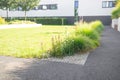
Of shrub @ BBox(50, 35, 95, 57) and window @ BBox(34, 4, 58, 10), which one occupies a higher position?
window @ BBox(34, 4, 58, 10)

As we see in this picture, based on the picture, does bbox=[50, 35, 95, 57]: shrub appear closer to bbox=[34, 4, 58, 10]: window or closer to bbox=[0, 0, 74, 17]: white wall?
bbox=[0, 0, 74, 17]: white wall

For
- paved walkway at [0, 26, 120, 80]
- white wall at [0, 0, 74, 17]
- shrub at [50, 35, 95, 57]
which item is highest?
white wall at [0, 0, 74, 17]

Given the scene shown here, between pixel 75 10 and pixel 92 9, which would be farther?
pixel 75 10

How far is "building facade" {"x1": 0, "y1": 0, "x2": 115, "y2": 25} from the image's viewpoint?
51.1m

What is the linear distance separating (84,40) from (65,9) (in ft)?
140

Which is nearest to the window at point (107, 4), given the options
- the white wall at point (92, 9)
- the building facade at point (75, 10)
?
the building facade at point (75, 10)

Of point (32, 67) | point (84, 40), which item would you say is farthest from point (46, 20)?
point (32, 67)

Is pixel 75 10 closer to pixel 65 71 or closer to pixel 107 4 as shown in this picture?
pixel 107 4

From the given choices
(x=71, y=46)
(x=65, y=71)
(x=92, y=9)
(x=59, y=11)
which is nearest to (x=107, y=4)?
(x=92, y=9)

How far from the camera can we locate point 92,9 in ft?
170

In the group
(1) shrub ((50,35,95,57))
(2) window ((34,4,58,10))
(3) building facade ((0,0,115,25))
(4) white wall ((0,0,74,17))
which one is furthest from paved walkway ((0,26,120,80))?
(2) window ((34,4,58,10))

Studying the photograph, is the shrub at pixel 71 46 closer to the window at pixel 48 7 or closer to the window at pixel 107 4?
the window at pixel 107 4

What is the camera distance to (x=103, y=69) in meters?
8.47

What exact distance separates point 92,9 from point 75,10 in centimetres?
379
